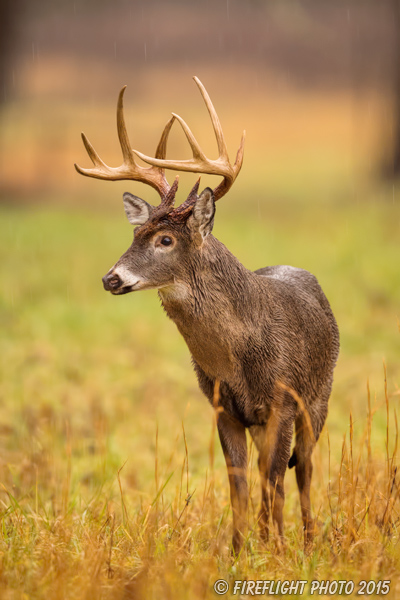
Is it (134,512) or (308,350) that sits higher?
(308,350)

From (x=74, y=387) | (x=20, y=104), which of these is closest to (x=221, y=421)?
(x=74, y=387)

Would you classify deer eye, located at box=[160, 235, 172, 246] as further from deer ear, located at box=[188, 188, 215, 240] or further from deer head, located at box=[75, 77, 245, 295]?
deer ear, located at box=[188, 188, 215, 240]

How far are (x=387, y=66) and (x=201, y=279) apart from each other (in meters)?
20.8

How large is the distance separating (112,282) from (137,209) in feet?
2.12

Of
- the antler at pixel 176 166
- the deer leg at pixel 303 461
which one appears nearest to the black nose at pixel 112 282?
the antler at pixel 176 166

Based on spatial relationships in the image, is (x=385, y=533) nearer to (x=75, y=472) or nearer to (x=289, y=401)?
(x=289, y=401)

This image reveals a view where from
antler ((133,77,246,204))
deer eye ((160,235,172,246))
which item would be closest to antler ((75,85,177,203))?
antler ((133,77,246,204))

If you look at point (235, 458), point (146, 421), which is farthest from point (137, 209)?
point (146, 421)

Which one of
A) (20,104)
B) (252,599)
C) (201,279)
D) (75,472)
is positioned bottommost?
(75,472)

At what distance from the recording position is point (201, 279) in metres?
4.42

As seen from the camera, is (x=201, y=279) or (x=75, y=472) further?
(x=75, y=472)

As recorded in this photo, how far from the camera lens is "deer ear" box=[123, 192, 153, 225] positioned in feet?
15.2

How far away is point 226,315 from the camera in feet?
14.6

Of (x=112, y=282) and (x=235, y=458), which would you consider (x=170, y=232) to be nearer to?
(x=112, y=282)
